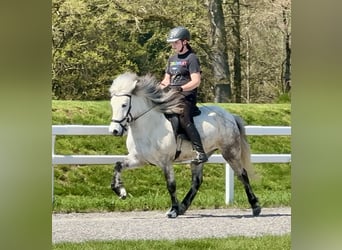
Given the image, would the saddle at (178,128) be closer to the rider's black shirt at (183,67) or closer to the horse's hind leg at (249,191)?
the rider's black shirt at (183,67)

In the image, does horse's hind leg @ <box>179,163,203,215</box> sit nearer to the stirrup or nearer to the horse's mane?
the stirrup

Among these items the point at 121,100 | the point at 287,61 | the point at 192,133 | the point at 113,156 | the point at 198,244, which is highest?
the point at 287,61

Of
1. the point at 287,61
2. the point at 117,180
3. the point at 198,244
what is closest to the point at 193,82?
the point at 287,61

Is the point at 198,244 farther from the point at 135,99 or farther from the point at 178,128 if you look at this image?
the point at 135,99

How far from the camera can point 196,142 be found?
439cm

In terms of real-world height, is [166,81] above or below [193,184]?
above

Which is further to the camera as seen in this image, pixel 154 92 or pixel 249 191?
pixel 249 191

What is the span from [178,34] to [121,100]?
0.53 metres

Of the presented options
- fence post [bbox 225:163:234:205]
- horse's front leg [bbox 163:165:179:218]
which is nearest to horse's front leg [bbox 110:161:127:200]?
horse's front leg [bbox 163:165:179:218]

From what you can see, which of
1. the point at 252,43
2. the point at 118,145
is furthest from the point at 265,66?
the point at 118,145

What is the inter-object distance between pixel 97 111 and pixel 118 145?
0.80 feet

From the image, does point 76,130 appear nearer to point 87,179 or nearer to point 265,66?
point 87,179
